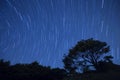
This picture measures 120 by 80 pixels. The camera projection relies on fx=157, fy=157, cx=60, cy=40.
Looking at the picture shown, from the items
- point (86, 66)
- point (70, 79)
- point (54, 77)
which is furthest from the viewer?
point (86, 66)

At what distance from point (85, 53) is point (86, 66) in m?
3.03

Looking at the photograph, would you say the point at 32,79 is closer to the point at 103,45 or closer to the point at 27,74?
the point at 27,74

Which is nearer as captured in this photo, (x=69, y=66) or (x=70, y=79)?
(x=70, y=79)

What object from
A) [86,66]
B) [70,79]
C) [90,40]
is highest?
[90,40]

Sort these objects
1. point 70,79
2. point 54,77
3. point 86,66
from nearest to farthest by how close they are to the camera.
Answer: point 70,79, point 54,77, point 86,66

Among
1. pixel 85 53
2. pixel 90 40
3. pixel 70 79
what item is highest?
pixel 90 40

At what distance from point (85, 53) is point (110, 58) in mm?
5997

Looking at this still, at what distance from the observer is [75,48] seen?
37.9 meters

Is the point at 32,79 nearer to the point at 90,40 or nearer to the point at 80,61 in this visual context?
the point at 80,61

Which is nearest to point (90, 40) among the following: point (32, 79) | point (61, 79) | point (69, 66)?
point (69, 66)

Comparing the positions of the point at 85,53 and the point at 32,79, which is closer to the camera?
the point at 32,79

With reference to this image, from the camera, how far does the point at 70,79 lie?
992 inches

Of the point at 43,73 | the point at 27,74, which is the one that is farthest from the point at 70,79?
the point at 27,74

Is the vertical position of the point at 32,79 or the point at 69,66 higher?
the point at 69,66
